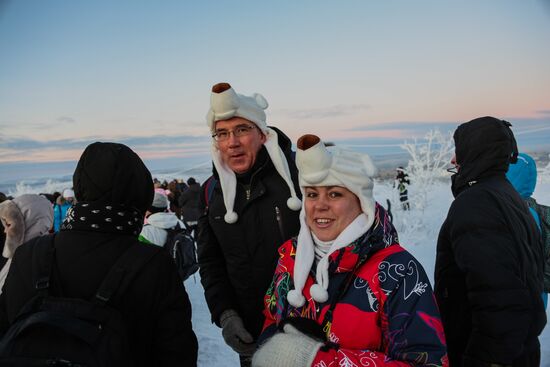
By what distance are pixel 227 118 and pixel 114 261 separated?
4.25 feet

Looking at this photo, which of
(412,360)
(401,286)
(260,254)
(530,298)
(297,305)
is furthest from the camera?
(260,254)

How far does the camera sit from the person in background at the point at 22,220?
287cm

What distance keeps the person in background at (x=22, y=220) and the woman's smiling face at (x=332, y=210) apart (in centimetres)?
233

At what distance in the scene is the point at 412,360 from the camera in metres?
1.44

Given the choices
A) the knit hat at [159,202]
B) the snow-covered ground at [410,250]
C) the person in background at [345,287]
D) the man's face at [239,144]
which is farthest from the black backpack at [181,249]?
the person in background at [345,287]

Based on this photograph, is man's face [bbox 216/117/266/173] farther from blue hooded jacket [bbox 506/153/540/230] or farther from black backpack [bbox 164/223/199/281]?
black backpack [bbox 164/223/199/281]

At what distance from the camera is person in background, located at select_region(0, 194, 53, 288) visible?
2.87 metres

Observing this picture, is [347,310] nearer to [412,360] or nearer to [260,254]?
[412,360]

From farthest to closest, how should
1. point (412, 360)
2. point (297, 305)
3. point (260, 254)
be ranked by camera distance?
point (260, 254)
point (297, 305)
point (412, 360)

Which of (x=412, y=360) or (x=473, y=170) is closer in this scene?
(x=412, y=360)

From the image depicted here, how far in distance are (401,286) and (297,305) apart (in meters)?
0.49

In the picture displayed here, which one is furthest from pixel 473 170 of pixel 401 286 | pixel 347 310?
pixel 347 310

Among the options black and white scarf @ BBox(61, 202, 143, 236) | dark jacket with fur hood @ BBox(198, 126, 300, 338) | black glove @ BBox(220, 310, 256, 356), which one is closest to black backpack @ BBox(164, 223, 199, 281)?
dark jacket with fur hood @ BBox(198, 126, 300, 338)

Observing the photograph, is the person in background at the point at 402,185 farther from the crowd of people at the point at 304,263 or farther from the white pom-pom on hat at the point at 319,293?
the white pom-pom on hat at the point at 319,293
